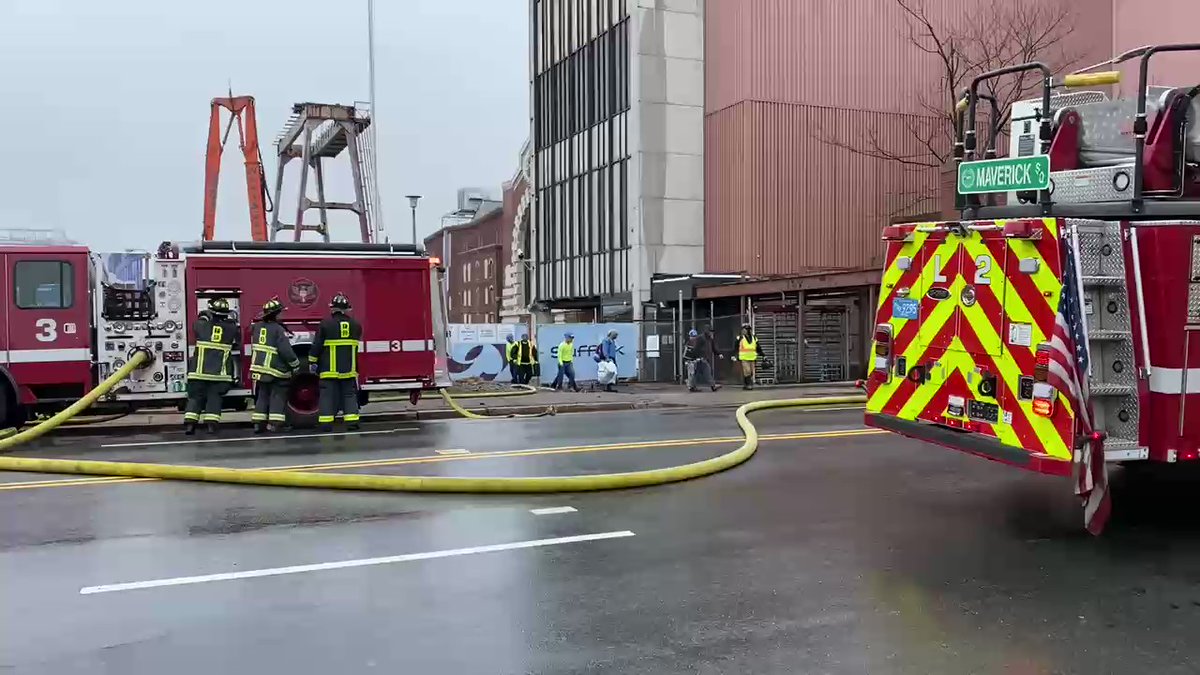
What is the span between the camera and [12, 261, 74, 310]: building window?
12031 millimetres

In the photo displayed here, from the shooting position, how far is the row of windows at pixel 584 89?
32.2m

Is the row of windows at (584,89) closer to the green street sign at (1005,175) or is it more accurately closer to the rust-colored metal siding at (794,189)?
the rust-colored metal siding at (794,189)

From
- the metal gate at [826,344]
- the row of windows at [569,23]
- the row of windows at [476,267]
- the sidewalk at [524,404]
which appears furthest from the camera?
the row of windows at [476,267]

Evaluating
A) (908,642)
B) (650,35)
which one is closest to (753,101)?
(650,35)

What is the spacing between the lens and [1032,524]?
21.5 ft

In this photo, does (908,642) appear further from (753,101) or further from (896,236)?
(753,101)

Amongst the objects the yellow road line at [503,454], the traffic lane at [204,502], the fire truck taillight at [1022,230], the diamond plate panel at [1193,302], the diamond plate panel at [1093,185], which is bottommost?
the traffic lane at [204,502]

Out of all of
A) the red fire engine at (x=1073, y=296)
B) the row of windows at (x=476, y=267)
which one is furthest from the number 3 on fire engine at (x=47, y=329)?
the row of windows at (x=476, y=267)

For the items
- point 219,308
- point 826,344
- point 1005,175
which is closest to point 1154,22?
point 826,344

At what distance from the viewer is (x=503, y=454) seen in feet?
32.3

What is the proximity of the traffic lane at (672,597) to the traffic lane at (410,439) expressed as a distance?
358cm

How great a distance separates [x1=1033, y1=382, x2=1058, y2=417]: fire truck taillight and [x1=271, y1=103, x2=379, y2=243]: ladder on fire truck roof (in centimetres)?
2336

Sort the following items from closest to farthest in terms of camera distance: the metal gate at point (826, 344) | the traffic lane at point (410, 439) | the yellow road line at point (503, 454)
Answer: the yellow road line at point (503, 454) < the traffic lane at point (410, 439) < the metal gate at point (826, 344)

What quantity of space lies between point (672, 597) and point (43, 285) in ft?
35.4
